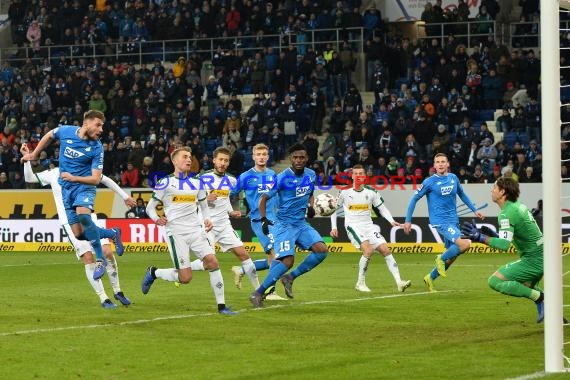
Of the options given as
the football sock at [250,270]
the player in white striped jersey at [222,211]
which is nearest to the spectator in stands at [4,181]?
the player in white striped jersey at [222,211]

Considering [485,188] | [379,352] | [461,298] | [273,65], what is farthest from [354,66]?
[379,352]

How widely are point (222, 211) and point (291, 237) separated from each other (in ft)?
9.06

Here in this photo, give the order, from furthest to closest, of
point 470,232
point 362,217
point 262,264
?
point 362,217 < point 262,264 < point 470,232

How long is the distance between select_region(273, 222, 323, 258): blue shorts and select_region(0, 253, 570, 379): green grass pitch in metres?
0.80

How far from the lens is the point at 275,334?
13.2 m

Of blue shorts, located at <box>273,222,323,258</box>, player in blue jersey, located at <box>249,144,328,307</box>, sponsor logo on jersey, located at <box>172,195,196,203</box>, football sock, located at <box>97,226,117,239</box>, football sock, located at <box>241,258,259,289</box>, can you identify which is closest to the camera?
sponsor logo on jersey, located at <box>172,195,196,203</box>

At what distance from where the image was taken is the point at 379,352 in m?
11.8

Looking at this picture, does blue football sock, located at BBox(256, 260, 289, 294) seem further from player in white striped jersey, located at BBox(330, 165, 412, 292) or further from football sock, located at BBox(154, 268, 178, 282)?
player in white striped jersey, located at BBox(330, 165, 412, 292)

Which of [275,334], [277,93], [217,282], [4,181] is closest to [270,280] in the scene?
[217,282]

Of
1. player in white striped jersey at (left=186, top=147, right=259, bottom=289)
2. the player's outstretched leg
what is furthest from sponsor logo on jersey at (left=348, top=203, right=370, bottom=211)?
the player's outstretched leg

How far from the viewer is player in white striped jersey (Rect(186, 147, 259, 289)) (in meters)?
18.0


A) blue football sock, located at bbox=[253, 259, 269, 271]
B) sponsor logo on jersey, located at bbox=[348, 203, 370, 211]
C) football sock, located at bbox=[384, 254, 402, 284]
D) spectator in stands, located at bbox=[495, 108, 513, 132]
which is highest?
spectator in stands, located at bbox=[495, 108, 513, 132]

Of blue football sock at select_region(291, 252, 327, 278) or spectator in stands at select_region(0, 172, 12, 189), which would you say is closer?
blue football sock at select_region(291, 252, 327, 278)

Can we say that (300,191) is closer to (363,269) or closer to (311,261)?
(311,261)
